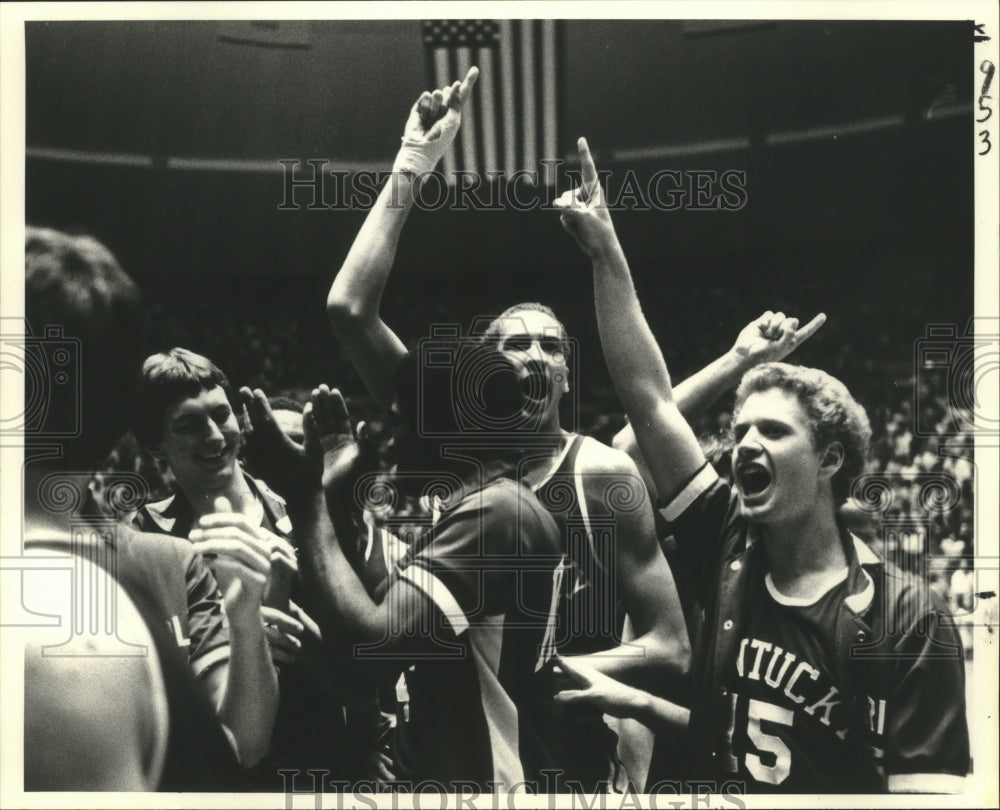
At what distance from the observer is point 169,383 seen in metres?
3.18

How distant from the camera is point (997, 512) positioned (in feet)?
10.5

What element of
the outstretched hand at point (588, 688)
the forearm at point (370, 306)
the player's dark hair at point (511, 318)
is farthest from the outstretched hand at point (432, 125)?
the outstretched hand at point (588, 688)

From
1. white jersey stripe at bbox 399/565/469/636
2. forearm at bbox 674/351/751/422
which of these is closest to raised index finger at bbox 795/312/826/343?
forearm at bbox 674/351/751/422

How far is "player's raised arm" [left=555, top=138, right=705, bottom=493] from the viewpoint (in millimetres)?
3104

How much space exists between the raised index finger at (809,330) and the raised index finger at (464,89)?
1.28 m

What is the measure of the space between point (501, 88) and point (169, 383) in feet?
4.58

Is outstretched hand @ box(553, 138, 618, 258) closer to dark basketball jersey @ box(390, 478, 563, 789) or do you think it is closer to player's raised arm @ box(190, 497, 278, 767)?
dark basketball jersey @ box(390, 478, 563, 789)

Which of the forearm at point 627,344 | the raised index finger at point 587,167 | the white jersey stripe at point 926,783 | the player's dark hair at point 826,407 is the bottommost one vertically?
the white jersey stripe at point 926,783

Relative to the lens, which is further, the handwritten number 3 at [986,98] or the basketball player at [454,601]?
the handwritten number 3 at [986,98]

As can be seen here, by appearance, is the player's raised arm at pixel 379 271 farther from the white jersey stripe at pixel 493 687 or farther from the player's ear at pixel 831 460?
the player's ear at pixel 831 460

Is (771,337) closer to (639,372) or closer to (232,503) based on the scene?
(639,372)

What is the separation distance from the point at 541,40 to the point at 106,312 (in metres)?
1.63

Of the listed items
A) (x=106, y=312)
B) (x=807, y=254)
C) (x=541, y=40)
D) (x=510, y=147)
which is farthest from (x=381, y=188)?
(x=807, y=254)

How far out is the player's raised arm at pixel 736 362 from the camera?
3123 millimetres
